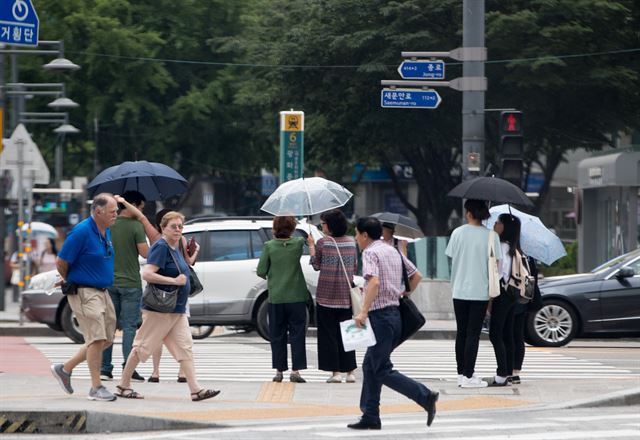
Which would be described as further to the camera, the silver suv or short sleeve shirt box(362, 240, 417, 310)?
the silver suv

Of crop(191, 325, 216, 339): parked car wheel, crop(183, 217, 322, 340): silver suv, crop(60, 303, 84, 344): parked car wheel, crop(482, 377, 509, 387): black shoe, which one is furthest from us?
crop(191, 325, 216, 339): parked car wheel

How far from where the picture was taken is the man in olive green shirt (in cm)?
1366

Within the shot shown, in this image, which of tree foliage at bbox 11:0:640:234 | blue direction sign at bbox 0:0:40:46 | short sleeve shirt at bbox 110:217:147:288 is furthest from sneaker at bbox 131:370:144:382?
tree foliage at bbox 11:0:640:234

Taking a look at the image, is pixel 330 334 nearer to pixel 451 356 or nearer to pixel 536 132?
pixel 451 356

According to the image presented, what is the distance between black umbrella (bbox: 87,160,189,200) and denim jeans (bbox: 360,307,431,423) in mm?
4112

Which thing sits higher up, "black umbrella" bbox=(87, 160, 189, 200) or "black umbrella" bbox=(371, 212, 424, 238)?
"black umbrella" bbox=(87, 160, 189, 200)

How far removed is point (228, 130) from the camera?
46719 millimetres

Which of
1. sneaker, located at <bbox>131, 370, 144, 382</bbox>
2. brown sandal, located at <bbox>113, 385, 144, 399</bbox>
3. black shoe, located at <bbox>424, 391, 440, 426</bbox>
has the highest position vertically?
black shoe, located at <bbox>424, 391, 440, 426</bbox>

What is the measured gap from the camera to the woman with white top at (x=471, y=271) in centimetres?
1309

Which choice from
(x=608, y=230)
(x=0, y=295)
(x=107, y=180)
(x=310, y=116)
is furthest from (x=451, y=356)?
(x=310, y=116)

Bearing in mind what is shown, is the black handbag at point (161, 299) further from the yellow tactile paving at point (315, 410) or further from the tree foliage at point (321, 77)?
the tree foliage at point (321, 77)

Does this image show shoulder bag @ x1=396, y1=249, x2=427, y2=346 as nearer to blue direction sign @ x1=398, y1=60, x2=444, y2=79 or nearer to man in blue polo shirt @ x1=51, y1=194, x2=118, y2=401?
man in blue polo shirt @ x1=51, y1=194, x2=118, y2=401

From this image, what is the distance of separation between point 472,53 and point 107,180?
9.62m

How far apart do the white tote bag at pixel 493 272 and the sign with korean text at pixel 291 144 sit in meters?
10.6
